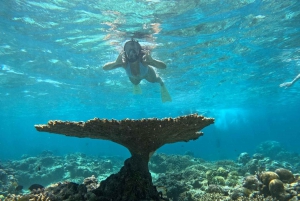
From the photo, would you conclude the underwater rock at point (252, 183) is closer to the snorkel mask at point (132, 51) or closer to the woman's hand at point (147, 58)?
the woman's hand at point (147, 58)

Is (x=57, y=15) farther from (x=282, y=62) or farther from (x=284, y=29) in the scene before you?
(x=282, y=62)

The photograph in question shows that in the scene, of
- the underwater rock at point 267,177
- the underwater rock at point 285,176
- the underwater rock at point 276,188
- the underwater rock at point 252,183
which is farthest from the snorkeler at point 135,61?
the underwater rock at point 276,188

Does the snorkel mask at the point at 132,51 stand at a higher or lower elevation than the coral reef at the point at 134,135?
higher

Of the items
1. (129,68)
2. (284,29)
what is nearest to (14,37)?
(129,68)

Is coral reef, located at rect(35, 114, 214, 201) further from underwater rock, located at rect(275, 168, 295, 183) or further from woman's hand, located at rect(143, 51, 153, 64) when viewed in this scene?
woman's hand, located at rect(143, 51, 153, 64)

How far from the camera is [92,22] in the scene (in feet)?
47.8

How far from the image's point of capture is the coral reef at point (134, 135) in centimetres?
420

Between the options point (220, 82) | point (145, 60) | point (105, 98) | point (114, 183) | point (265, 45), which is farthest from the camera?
point (105, 98)

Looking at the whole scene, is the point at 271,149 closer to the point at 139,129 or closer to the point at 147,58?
the point at 147,58

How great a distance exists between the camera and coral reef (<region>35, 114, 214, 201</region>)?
4.20 m

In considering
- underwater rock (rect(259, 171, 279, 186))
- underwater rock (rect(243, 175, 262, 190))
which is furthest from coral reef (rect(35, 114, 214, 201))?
underwater rock (rect(243, 175, 262, 190))

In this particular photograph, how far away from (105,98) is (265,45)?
29184 millimetres

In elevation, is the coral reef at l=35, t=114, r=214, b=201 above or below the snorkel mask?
below

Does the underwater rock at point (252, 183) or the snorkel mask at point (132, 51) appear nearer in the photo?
the underwater rock at point (252, 183)
